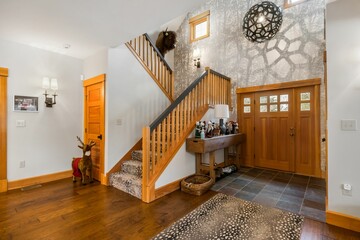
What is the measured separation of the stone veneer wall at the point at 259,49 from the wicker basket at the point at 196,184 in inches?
87.1

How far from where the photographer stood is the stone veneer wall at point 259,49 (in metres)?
3.71

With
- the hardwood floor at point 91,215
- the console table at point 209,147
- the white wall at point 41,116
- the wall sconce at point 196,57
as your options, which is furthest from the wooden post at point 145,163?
the wall sconce at point 196,57

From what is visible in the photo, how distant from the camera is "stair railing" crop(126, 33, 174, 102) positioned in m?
3.98

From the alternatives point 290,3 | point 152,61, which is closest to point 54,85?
point 152,61

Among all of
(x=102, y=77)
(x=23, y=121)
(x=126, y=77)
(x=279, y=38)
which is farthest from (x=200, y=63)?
(x=23, y=121)

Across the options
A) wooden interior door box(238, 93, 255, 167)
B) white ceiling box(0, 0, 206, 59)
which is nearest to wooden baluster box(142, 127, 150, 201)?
white ceiling box(0, 0, 206, 59)

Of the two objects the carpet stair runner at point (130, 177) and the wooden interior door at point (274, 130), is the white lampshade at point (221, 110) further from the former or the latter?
the carpet stair runner at point (130, 177)

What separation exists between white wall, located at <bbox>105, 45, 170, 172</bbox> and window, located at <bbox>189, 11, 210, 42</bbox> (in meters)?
2.55

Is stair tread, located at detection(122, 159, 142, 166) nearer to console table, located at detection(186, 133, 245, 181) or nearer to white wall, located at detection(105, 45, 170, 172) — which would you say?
white wall, located at detection(105, 45, 170, 172)

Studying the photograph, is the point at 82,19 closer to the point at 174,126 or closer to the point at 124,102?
the point at 124,102

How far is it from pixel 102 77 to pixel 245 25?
3296mm

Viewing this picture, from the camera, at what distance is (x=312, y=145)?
12.3 feet

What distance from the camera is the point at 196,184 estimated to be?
9.62 ft

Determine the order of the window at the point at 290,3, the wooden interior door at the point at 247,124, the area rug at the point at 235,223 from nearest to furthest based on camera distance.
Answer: the area rug at the point at 235,223, the window at the point at 290,3, the wooden interior door at the point at 247,124
